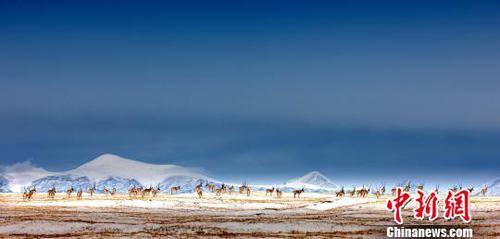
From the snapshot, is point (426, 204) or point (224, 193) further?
point (224, 193)

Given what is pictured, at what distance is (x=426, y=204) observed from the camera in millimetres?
64000

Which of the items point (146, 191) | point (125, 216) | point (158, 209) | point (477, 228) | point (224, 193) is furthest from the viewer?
point (224, 193)

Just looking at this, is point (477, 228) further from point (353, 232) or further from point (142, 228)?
point (142, 228)

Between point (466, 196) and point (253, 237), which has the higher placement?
Answer: point (466, 196)

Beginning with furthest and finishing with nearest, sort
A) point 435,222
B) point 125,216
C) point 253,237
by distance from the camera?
point 125,216 < point 435,222 < point 253,237

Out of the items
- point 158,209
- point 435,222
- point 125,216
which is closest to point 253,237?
point 435,222

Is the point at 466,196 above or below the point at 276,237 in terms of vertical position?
above

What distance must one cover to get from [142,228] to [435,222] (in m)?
29.5

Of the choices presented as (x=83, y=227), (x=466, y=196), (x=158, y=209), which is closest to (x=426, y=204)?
(x=466, y=196)

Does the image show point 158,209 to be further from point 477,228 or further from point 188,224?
point 477,228

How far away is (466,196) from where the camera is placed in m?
62.2

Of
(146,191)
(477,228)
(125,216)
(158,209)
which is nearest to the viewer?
(477,228)

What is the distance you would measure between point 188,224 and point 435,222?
2513 centimetres

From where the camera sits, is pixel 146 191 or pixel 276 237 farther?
pixel 146 191
